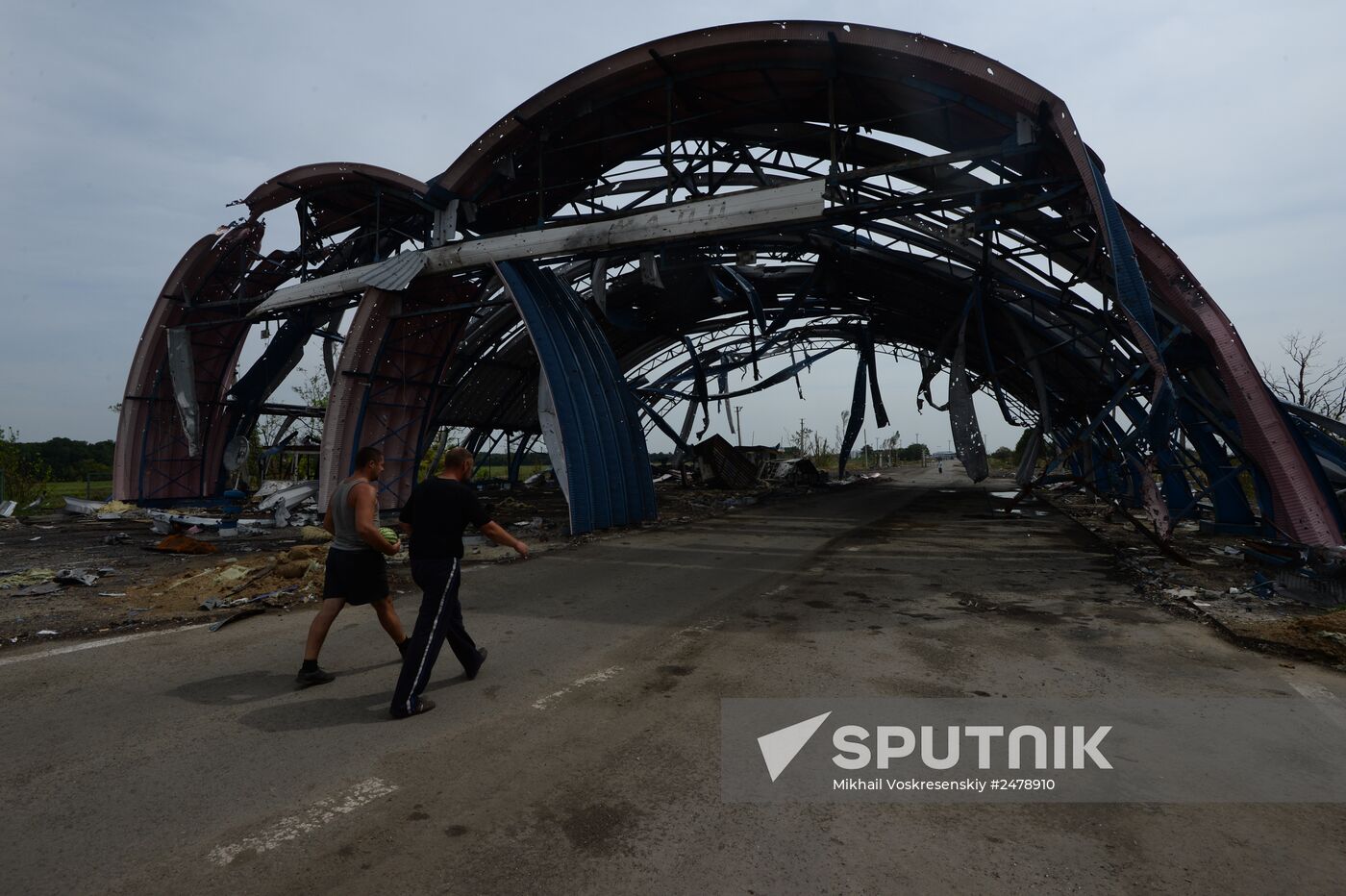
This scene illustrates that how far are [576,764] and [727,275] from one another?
19741 mm

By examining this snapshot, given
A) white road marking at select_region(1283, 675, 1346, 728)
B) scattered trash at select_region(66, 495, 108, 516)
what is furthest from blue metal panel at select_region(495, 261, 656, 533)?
scattered trash at select_region(66, 495, 108, 516)

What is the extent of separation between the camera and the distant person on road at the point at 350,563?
4648mm

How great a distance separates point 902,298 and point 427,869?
22048 millimetres

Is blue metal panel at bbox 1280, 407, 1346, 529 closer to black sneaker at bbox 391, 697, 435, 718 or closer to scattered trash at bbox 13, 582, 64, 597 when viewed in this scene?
black sneaker at bbox 391, 697, 435, 718

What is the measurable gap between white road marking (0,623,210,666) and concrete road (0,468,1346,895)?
5cm

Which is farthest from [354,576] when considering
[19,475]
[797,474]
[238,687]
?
[797,474]

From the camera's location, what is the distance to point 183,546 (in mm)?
11242

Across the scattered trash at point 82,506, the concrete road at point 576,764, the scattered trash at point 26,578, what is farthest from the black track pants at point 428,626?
the scattered trash at point 82,506

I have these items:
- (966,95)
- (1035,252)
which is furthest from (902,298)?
(966,95)

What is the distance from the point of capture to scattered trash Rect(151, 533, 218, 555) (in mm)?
11164

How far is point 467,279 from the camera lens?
17.8 metres

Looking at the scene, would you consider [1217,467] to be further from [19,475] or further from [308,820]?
[19,475]

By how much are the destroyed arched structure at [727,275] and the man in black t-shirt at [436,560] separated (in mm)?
8432

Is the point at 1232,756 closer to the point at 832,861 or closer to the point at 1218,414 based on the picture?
the point at 832,861
